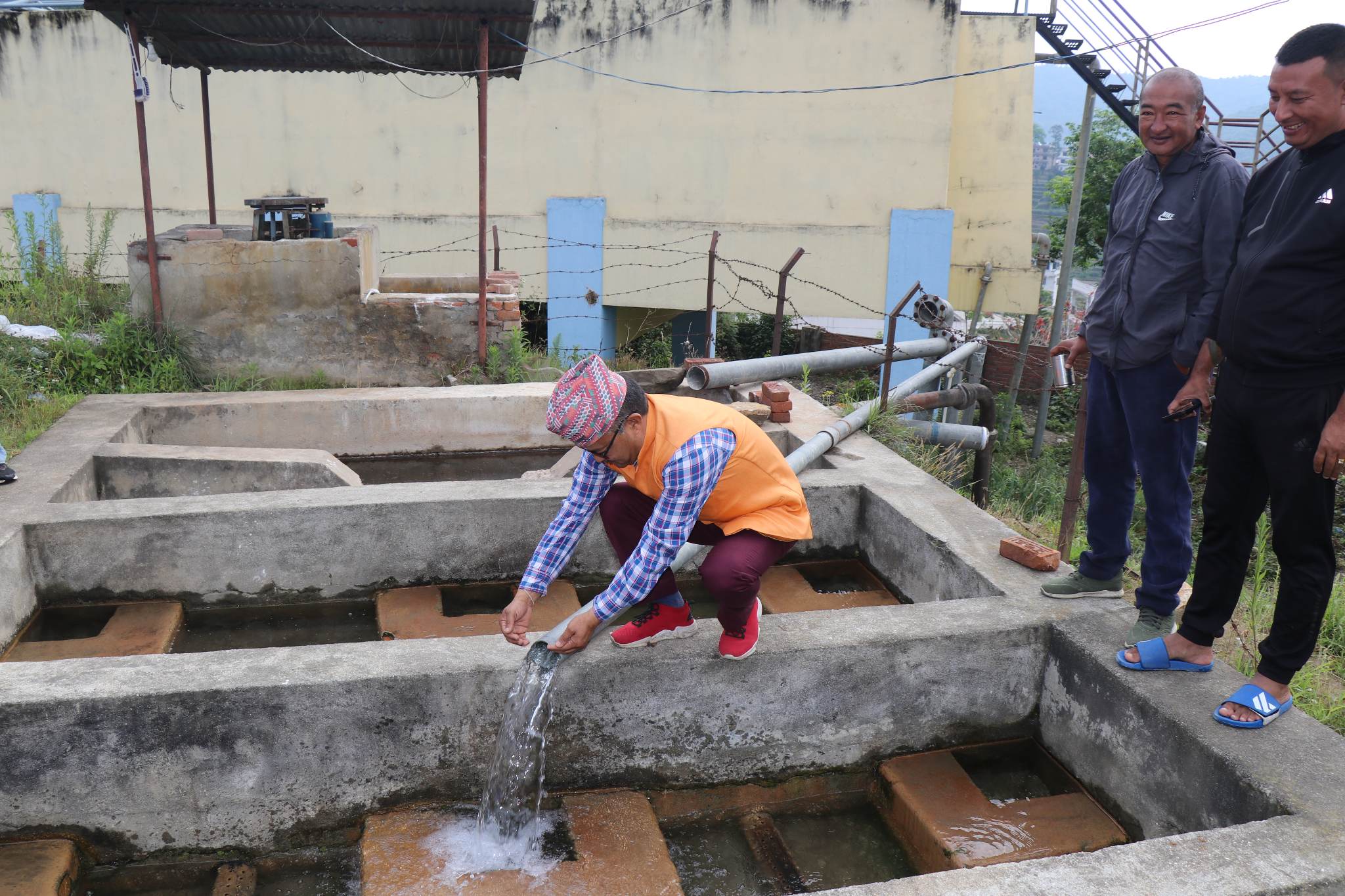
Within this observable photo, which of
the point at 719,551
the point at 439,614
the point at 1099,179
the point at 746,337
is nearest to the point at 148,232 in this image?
the point at 439,614

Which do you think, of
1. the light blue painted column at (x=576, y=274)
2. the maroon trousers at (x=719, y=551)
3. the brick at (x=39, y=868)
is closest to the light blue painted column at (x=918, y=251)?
the light blue painted column at (x=576, y=274)

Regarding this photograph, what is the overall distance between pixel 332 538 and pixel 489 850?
74.5 inches

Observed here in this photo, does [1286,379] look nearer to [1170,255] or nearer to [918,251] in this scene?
[1170,255]

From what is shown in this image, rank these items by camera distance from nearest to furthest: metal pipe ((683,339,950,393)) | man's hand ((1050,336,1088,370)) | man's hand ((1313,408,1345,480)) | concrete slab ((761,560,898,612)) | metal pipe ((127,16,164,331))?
1. man's hand ((1313,408,1345,480))
2. man's hand ((1050,336,1088,370))
3. concrete slab ((761,560,898,612))
4. metal pipe ((683,339,950,393))
5. metal pipe ((127,16,164,331))

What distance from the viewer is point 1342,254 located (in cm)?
250

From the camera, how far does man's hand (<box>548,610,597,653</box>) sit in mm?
2855

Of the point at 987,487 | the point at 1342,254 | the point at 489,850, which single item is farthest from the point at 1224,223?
the point at 987,487

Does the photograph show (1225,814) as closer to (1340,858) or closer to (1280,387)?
(1340,858)

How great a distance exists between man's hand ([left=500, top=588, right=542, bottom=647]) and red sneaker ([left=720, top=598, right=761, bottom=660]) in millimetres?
646

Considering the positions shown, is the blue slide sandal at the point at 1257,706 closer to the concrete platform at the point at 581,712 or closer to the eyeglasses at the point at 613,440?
the concrete platform at the point at 581,712

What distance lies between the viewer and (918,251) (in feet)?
45.1

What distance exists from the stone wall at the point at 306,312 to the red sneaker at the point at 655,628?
14.4 feet

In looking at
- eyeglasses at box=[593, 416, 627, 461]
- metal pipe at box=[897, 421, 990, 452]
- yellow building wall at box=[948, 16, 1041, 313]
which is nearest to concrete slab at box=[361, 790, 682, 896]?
eyeglasses at box=[593, 416, 627, 461]

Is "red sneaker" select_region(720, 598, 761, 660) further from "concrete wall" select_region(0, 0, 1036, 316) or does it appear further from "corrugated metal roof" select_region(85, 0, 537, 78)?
"concrete wall" select_region(0, 0, 1036, 316)
